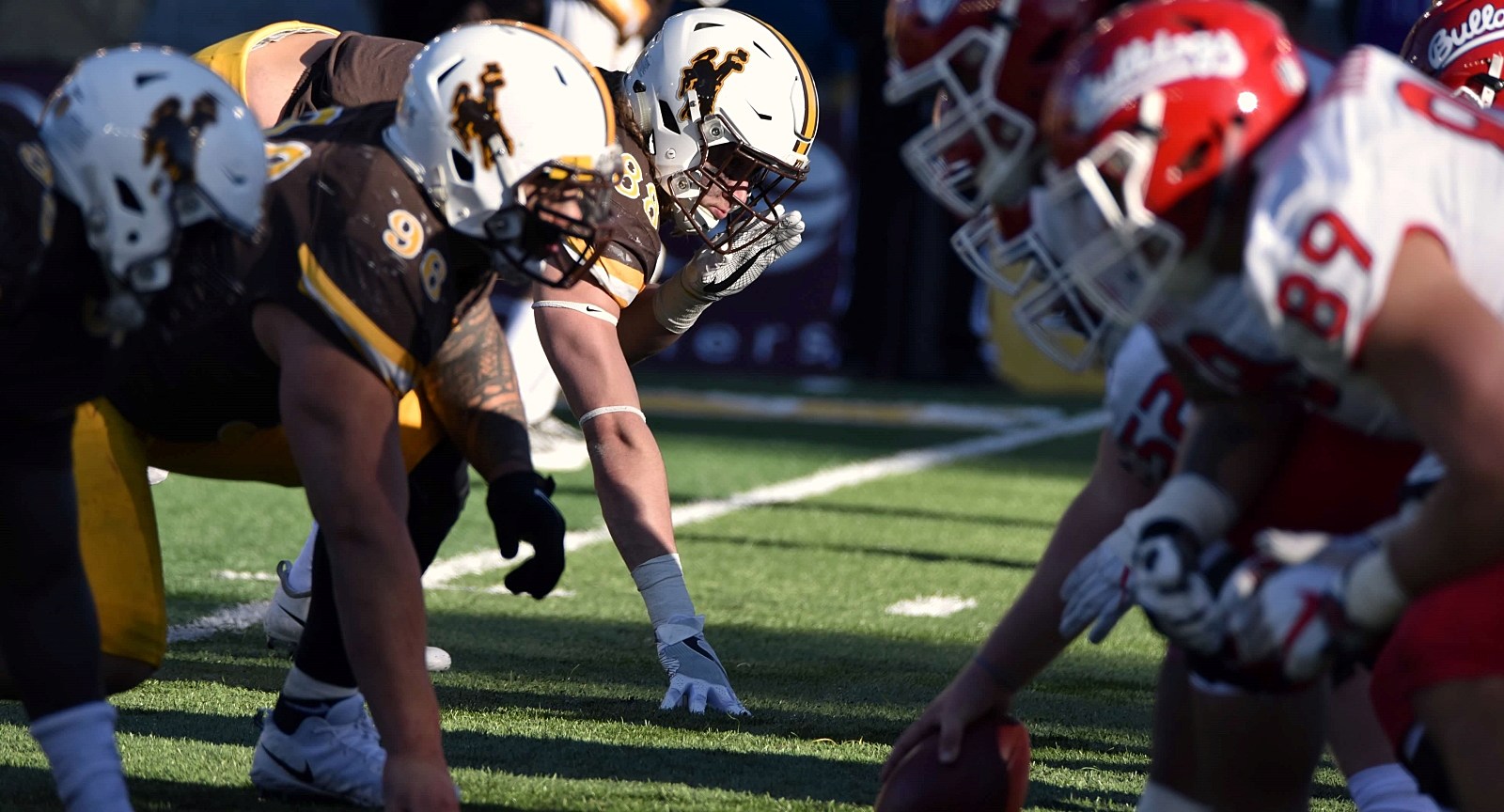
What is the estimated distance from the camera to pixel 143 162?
2.29 meters

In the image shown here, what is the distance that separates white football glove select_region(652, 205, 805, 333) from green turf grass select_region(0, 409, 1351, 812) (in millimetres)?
813

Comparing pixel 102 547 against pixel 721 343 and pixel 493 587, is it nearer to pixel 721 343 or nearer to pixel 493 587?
pixel 493 587

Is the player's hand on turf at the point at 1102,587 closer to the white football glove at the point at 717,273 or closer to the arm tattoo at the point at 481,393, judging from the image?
the arm tattoo at the point at 481,393

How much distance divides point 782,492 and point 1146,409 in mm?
4428

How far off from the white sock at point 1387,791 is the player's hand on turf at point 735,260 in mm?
1913

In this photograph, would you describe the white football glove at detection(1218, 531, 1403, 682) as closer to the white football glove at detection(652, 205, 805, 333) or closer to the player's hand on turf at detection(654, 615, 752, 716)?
the player's hand on turf at detection(654, 615, 752, 716)

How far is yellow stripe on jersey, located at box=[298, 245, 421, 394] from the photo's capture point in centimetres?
248

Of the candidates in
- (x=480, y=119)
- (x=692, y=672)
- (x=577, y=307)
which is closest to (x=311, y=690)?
(x=692, y=672)

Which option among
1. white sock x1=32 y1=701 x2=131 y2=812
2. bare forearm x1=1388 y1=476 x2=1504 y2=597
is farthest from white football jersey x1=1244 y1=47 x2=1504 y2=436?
white sock x1=32 y1=701 x2=131 y2=812

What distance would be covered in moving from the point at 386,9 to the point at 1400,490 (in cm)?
1071

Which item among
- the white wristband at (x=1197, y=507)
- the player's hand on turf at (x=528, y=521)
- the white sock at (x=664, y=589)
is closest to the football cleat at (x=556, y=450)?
the white sock at (x=664, y=589)

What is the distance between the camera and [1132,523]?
7.82 ft

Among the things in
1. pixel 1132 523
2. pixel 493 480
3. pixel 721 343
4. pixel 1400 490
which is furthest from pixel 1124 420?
pixel 721 343

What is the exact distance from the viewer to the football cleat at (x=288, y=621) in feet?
12.7
